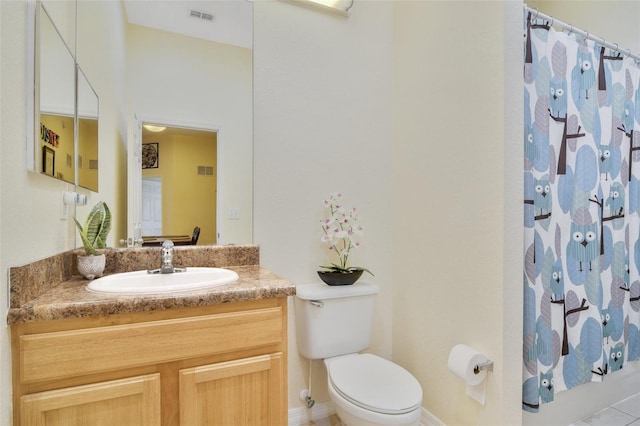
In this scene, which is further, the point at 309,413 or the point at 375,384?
the point at 309,413

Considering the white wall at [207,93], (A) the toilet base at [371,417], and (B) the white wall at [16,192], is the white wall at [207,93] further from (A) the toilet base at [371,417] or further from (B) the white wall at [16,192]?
(A) the toilet base at [371,417]

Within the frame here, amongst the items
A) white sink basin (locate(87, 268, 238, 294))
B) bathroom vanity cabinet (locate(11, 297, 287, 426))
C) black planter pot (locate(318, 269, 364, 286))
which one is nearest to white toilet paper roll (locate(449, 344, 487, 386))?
black planter pot (locate(318, 269, 364, 286))

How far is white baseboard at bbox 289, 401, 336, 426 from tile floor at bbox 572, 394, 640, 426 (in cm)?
133

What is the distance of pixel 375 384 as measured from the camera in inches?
58.7

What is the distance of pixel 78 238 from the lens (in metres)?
1.50

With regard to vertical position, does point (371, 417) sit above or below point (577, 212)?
below

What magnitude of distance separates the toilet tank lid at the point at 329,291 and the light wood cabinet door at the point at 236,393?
1.66 ft

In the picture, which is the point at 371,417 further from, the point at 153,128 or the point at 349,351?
the point at 153,128

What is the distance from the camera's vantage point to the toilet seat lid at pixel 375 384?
1345mm

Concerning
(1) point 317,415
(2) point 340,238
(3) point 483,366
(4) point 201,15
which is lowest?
(1) point 317,415

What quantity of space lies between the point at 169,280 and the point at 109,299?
38cm

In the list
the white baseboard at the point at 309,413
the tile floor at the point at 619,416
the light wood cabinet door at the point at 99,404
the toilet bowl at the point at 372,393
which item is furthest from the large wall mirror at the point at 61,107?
the tile floor at the point at 619,416

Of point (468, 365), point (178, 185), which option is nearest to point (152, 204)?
point (178, 185)

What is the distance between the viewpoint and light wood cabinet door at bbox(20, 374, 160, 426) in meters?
0.94
